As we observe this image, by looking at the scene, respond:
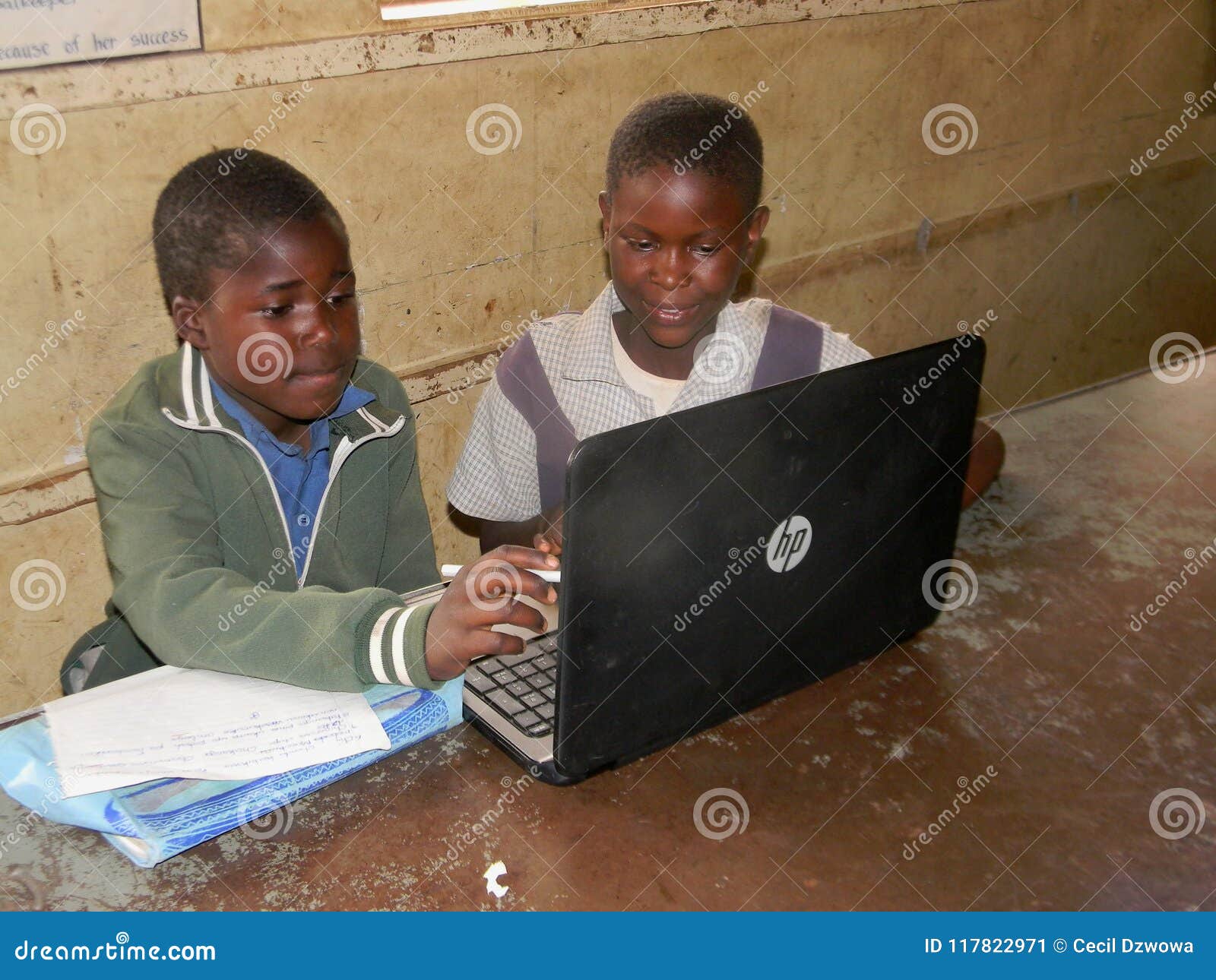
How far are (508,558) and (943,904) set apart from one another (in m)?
0.52

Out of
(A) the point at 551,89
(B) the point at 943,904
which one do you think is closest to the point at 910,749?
(B) the point at 943,904

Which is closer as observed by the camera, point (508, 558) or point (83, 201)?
point (508, 558)

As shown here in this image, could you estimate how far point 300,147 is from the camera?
2338mm

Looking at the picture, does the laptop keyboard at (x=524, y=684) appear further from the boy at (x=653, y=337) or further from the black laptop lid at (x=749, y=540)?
the boy at (x=653, y=337)

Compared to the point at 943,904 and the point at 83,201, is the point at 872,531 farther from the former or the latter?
the point at 83,201
